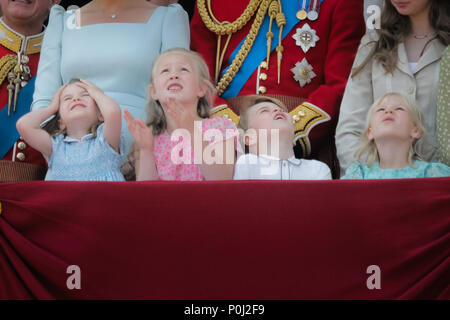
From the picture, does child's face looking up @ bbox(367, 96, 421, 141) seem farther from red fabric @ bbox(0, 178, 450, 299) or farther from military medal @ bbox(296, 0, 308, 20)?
military medal @ bbox(296, 0, 308, 20)

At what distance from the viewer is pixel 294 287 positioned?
5.12ft

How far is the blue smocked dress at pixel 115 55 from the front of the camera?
230cm

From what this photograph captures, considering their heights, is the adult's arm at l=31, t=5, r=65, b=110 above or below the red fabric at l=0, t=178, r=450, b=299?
above

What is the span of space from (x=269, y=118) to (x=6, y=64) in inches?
41.0

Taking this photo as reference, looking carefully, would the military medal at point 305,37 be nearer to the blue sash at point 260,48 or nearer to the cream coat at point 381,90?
the blue sash at point 260,48

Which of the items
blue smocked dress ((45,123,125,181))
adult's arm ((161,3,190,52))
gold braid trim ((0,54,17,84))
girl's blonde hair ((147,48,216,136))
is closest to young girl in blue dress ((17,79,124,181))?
blue smocked dress ((45,123,125,181))

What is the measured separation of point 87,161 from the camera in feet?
6.73

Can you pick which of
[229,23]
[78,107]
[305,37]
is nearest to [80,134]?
[78,107]

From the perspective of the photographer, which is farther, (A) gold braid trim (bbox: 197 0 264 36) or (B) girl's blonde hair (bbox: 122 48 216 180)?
(A) gold braid trim (bbox: 197 0 264 36)

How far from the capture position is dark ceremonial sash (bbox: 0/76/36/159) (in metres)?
2.43

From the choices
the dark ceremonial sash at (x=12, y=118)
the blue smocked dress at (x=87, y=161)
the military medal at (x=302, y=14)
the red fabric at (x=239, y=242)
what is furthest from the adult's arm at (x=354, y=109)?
the dark ceremonial sash at (x=12, y=118)

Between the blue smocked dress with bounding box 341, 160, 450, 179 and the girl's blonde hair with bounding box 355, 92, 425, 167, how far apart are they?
2 cm
